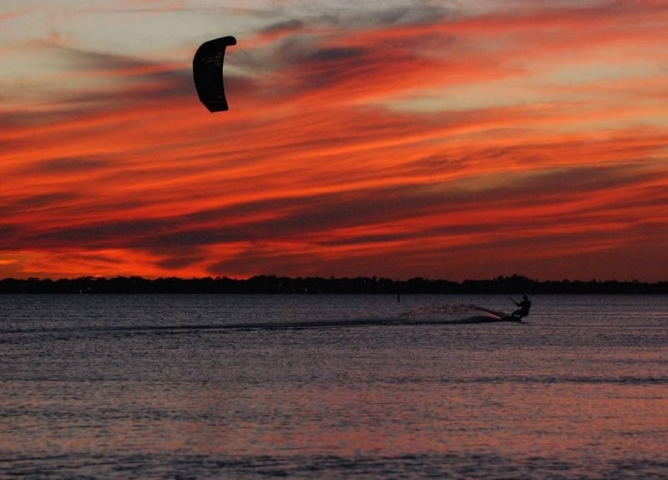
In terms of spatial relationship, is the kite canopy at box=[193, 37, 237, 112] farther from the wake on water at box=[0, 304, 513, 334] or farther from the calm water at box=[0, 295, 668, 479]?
the wake on water at box=[0, 304, 513, 334]

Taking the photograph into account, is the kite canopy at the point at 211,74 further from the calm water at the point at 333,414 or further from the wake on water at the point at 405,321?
the wake on water at the point at 405,321

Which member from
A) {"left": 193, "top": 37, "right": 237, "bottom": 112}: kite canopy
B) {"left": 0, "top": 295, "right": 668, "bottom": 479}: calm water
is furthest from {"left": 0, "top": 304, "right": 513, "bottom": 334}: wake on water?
{"left": 193, "top": 37, "right": 237, "bottom": 112}: kite canopy

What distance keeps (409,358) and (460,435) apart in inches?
1237

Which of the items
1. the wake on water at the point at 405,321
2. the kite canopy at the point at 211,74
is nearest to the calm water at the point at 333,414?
the kite canopy at the point at 211,74

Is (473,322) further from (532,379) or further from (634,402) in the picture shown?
(634,402)

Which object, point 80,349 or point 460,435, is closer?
point 460,435

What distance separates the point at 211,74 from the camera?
37969 millimetres

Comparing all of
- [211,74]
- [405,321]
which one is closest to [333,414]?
[211,74]

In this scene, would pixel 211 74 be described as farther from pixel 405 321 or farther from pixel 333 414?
pixel 405 321

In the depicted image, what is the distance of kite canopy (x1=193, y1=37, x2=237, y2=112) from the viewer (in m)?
37.7

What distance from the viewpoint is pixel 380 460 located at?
2567 cm

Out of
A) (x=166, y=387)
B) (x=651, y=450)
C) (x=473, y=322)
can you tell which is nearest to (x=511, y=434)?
(x=651, y=450)

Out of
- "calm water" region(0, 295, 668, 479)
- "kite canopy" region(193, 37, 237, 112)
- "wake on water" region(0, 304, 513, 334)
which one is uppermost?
"kite canopy" region(193, 37, 237, 112)

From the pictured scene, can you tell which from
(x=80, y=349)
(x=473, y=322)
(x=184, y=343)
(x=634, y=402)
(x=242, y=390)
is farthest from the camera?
(x=473, y=322)
